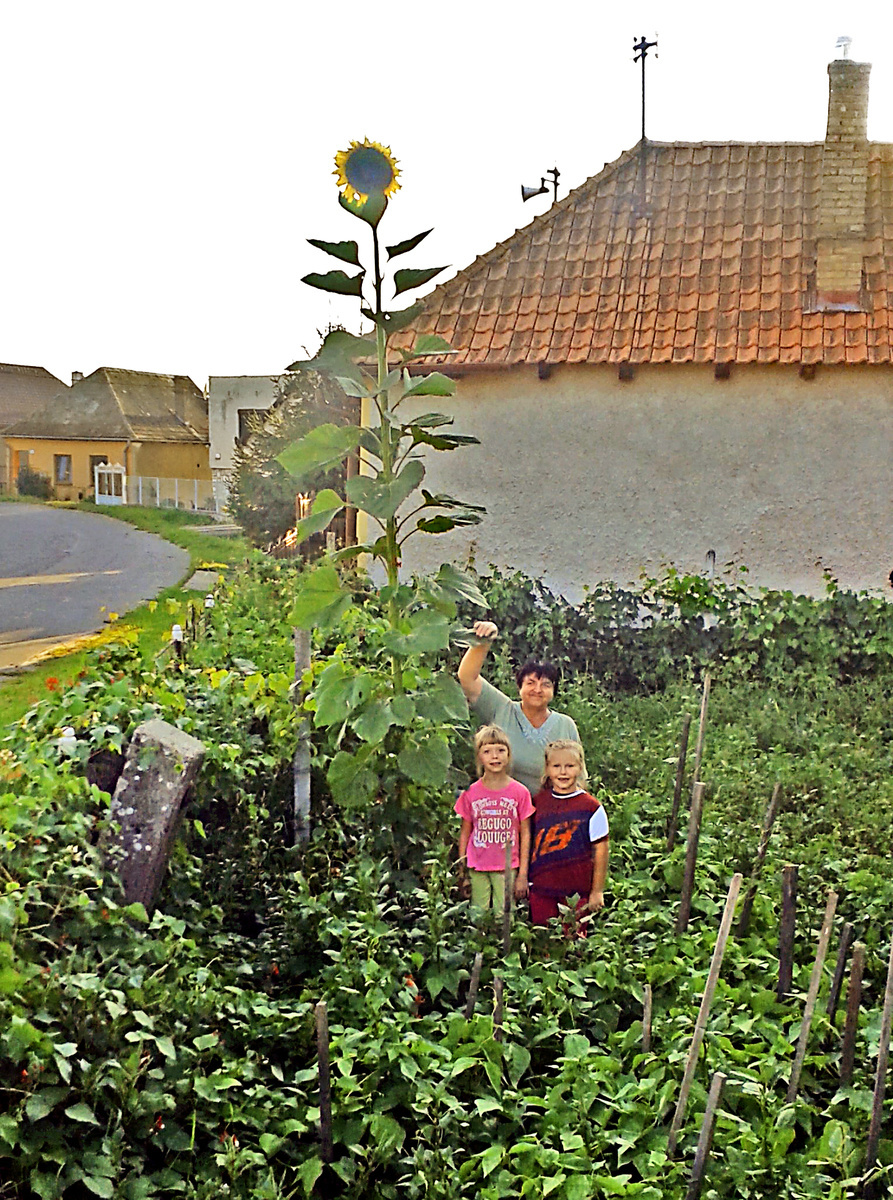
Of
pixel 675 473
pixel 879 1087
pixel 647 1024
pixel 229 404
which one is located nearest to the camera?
pixel 879 1087

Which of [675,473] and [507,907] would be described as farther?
[675,473]

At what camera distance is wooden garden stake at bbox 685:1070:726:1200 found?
2.67m

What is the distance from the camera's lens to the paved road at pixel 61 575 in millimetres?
5066

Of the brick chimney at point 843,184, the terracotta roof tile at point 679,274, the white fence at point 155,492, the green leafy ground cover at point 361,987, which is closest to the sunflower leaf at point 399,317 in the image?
the green leafy ground cover at point 361,987

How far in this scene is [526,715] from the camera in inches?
177

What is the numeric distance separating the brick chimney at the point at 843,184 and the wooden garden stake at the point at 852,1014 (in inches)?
304

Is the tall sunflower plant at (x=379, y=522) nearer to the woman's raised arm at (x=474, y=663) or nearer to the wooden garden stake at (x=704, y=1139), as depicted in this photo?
the woman's raised arm at (x=474, y=663)

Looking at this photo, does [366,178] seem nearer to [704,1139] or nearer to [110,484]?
[704,1139]

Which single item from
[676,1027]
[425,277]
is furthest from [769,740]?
[425,277]

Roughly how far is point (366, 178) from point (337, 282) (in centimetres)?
37

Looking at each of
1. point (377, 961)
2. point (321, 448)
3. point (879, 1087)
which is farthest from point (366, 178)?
point (879, 1087)

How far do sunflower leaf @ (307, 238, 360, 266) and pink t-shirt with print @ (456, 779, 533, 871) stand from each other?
77.2 inches

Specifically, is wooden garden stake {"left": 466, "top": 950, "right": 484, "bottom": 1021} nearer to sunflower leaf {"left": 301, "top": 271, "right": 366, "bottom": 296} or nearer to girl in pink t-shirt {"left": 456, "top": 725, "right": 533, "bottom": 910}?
girl in pink t-shirt {"left": 456, "top": 725, "right": 533, "bottom": 910}

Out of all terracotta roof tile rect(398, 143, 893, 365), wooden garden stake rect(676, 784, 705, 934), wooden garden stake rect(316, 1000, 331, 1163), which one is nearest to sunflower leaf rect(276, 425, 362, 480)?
wooden garden stake rect(676, 784, 705, 934)
